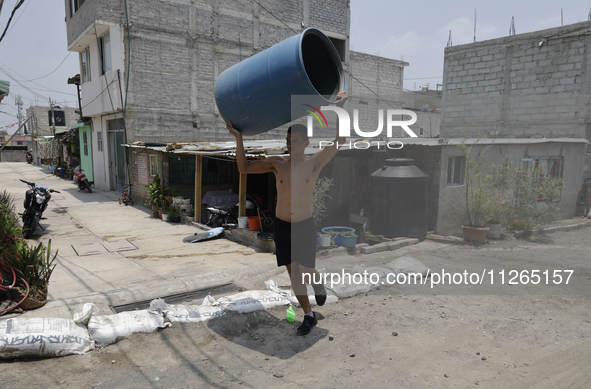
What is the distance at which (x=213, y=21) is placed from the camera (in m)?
15.1

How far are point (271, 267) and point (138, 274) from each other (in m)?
1.89

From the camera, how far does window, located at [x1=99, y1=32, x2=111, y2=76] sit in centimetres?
1434

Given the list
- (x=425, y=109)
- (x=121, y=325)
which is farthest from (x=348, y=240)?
(x=425, y=109)

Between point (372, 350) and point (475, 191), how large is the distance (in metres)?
6.33

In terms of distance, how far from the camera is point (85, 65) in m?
17.3

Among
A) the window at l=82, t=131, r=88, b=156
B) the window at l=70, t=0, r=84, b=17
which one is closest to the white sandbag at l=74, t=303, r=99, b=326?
the window at l=70, t=0, r=84, b=17

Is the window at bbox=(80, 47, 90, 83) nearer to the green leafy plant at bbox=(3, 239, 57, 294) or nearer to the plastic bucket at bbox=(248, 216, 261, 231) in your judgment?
the plastic bucket at bbox=(248, 216, 261, 231)

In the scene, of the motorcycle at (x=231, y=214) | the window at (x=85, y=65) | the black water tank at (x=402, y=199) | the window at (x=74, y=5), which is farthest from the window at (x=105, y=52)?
the black water tank at (x=402, y=199)

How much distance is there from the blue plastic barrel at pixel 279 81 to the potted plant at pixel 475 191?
5.56m

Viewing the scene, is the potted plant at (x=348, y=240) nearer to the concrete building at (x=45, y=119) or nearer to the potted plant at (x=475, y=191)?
the potted plant at (x=475, y=191)

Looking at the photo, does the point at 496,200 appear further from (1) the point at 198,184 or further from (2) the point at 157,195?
(2) the point at 157,195

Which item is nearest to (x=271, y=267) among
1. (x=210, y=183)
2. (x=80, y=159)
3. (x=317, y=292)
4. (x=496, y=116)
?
(x=317, y=292)

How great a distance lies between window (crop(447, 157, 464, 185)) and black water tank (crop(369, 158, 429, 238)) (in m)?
0.93

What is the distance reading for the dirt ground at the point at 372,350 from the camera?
2832mm
